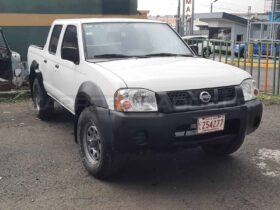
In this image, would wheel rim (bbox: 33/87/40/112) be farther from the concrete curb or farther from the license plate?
the license plate

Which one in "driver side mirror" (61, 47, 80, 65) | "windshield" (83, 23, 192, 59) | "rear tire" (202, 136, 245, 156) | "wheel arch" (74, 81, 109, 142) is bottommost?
"rear tire" (202, 136, 245, 156)

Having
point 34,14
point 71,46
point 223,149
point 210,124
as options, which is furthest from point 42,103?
point 34,14

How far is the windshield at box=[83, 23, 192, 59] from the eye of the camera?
5141mm

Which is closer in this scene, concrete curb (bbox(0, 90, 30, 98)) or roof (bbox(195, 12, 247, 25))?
concrete curb (bbox(0, 90, 30, 98))

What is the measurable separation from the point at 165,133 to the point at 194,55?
1947mm

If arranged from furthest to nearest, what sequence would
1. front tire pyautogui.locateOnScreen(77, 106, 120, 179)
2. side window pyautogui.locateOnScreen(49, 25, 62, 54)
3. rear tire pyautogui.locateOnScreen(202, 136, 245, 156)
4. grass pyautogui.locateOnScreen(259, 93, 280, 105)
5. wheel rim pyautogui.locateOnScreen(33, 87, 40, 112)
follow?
grass pyautogui.locateOnScreen(259, 93, 280, 105)
wheel rim pyautogui.locateOnScreen(33, 87, 40, 112)
side window pyautogui.locateOnScreen(49, 25, 62, 54)
rear tire pyautogui.locateOnScreen(202, 136, 245, 156)
front tire pyautogui.locateOnScreen(77, 106, 120, 179)

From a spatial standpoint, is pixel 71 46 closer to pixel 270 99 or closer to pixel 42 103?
pixel 42 103

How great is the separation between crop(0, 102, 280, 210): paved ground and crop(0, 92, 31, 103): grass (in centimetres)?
315

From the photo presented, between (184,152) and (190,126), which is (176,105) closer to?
(190,126)

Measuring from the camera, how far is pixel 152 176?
4.71m

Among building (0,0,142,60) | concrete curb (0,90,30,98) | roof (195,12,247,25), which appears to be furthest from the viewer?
roof (195,12,247,25)

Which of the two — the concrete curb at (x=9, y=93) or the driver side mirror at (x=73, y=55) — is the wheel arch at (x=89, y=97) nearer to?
the driver side mirror at (x=73, y=55)

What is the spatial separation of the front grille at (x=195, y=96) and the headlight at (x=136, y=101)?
19 cm

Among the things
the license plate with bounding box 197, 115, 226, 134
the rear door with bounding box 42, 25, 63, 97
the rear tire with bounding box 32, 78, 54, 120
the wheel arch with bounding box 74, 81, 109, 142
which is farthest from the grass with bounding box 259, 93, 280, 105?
the wheel arch with bounding box 74, 81, 109, 142
